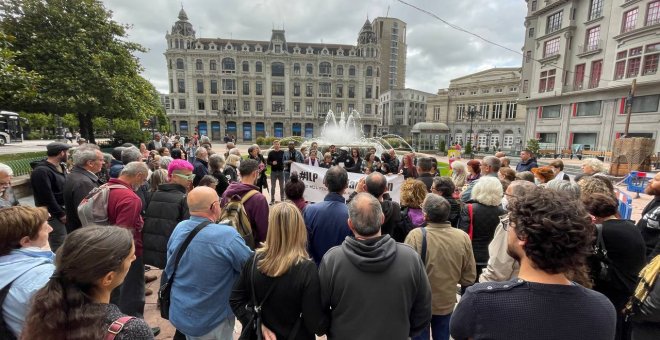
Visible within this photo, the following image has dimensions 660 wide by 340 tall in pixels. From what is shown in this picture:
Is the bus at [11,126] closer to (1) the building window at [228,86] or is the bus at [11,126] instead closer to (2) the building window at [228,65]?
(1) the building window at [228,86]

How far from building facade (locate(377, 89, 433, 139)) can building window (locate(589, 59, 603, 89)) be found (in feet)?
179

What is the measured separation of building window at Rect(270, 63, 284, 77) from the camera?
193 ft

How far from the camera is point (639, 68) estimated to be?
26.2 meters

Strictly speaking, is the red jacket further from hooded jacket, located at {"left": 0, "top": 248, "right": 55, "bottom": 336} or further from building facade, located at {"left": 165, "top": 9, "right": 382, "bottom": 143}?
building facade, located at {"left": 165, "top": 9, "right": 382, "bottom": 143}

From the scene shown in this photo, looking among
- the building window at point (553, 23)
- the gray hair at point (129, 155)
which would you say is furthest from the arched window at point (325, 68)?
the gray hair at point (129, 155)

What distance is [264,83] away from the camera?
59031 mm

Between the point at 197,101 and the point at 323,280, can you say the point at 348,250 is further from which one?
the point at 197,101

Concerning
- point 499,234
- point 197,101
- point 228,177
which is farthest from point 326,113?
point 499,234

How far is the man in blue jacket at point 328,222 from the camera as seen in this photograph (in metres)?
3.43

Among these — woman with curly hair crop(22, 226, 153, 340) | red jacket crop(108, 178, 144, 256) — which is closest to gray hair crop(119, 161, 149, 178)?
red jacket crop(108, 178, 144, 256)

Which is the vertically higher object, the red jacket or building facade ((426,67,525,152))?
building facade ((426,67,525,152))

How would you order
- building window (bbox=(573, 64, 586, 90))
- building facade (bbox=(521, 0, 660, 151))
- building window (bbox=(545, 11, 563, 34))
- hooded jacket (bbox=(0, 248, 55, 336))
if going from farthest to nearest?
1. building window (bbox=(545, 11, 563, 34))
2. building window (bbox=(573, 64, 586, 90))
3. building facade (bbox=(521, 0, 660, 151))
4. hooded jacket (bbox=(0, 248, 55, 336))

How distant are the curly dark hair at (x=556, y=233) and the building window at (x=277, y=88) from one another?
61532 mm

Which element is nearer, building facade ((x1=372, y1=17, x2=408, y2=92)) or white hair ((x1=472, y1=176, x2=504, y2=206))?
white hair ((x1=472, y1=176, x2=504, y2=206))
